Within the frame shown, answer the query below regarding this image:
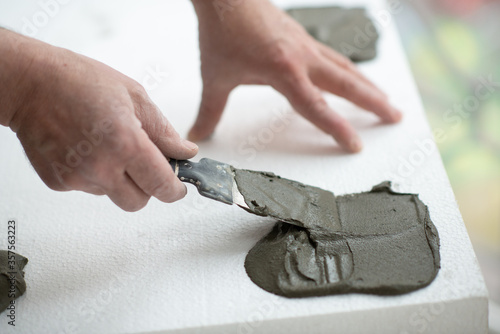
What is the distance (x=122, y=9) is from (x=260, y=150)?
1108mm

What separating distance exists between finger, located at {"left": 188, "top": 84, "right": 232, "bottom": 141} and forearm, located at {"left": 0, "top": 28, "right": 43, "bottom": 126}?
0.63 metres

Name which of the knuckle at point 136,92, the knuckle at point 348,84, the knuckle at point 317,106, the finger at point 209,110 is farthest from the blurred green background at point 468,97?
the knuckle at point 136,92

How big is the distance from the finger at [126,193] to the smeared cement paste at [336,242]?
0.80 ft

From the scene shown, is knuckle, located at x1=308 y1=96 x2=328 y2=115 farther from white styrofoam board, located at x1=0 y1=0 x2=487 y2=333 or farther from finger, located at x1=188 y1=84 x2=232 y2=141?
finger, located at x1=188 y1=84 x2=232 y2=141

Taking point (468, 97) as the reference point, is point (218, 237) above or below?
below

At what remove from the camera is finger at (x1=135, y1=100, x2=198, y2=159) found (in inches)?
46.1

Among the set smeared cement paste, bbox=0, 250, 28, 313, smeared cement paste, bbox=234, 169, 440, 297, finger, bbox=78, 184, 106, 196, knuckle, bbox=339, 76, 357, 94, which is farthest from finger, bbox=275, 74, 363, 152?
smeared cement paste, bbox=0, 250, 28, 313

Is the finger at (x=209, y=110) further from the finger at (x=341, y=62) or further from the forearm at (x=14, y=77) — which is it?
the forearm at (x=14, y=77)

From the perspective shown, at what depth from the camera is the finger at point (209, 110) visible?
164 centimetres

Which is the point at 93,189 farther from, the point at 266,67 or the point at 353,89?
the point at 353,89

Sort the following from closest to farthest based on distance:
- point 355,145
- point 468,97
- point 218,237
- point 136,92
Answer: point 136,92 → point 218,237 → point 355,145 → point 468,97

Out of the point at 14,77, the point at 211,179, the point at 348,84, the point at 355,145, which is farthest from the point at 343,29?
the point at 14,77

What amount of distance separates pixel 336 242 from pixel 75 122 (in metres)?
0.64

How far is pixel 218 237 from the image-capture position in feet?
4.31
